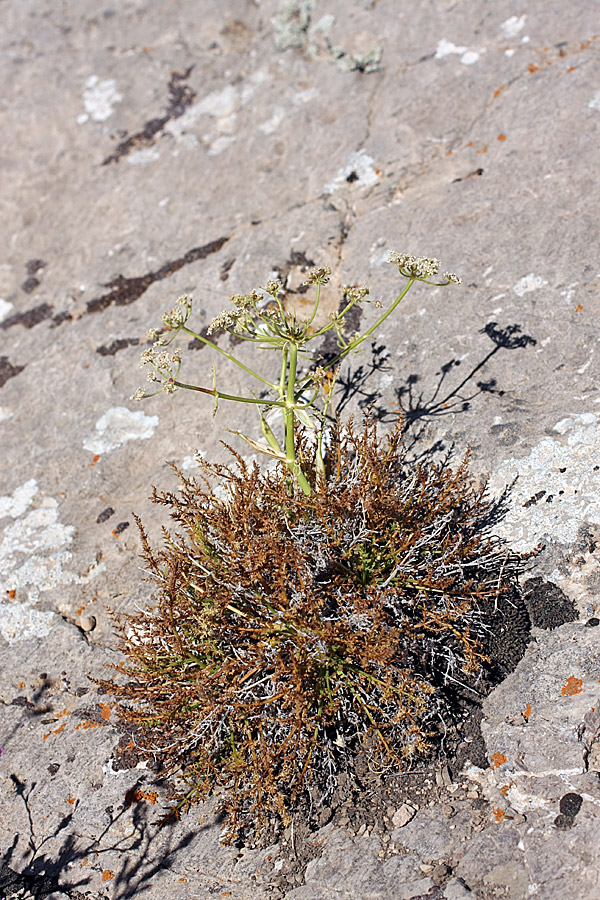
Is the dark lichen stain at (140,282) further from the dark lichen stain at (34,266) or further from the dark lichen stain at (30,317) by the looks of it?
the dark lichen stain at (34,266)

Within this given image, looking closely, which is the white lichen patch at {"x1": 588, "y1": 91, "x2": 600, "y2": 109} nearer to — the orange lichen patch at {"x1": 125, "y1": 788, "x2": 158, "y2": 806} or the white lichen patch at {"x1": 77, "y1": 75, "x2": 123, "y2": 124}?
the white lichen patch at {"x1": 77, "y1": 75, "x2": 123, "y2": 124}

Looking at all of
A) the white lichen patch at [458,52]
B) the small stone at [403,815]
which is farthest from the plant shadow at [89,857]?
the white lichen patch at [458,52]

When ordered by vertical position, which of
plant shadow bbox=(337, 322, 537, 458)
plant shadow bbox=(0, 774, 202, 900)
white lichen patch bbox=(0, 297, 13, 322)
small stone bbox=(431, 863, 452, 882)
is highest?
white lichen patch bbox=(0, 297, 13, 322)

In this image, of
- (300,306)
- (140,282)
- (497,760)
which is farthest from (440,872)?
(140,282)

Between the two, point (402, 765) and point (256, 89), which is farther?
point (256, 89)

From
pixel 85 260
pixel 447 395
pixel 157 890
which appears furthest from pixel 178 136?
pixel 157 890

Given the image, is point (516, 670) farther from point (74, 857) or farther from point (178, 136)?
point (178, 136)

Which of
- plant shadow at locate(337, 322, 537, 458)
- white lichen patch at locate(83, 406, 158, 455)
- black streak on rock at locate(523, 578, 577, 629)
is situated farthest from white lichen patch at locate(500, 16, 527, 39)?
black streak on rock at locate(523, 578, 577, 629)
